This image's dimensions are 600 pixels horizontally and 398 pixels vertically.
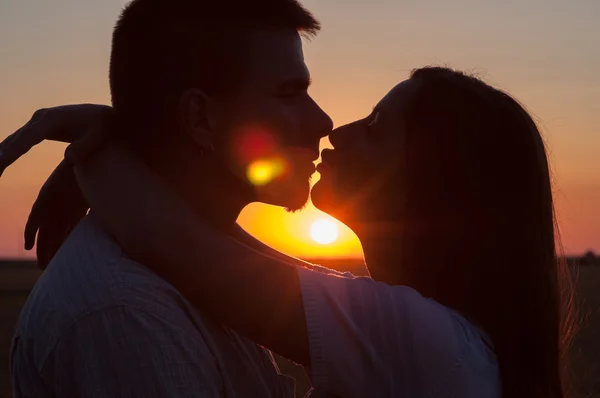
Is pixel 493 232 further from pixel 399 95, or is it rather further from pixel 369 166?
pixel 399 95

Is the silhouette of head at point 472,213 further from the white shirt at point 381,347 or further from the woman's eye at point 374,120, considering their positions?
the white shirt at point 381,347

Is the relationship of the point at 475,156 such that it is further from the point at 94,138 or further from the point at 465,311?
the point at 94,138

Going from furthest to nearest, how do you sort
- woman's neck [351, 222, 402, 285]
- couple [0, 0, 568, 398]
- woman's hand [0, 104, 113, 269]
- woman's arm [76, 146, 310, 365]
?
1. woman's neck [351, 222, 402, 285]
2. woman's hand [0, 104, 113, 269]
3. woman's arm [76, 146, 310, 365]
4. couple [0, 0, 568, 398]

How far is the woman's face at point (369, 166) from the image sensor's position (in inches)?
152

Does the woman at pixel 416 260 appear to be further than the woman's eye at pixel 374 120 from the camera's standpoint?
No

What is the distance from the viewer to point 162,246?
109 inches

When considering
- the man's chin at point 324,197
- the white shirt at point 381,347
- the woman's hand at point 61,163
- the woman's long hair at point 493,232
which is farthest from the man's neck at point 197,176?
the man's chin at point 324,197

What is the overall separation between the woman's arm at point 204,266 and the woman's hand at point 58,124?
0.24 meters

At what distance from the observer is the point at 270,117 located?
10.6ft

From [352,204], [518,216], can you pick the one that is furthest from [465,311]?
[352,204]

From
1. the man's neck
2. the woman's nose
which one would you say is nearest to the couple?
the man's neck

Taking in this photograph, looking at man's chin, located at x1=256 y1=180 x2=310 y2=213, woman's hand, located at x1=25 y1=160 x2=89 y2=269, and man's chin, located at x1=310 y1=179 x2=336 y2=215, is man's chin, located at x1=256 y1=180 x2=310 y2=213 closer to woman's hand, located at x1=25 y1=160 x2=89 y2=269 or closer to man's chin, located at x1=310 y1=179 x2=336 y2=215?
man's chin, located at x1=310 y1=179 x2=336 y2=215

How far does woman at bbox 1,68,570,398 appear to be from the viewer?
104 inches

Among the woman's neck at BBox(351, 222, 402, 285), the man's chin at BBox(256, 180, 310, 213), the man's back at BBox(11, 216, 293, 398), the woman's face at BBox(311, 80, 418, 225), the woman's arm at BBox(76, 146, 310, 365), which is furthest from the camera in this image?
the woman's face at BBox(311, 80, 418, 225)
